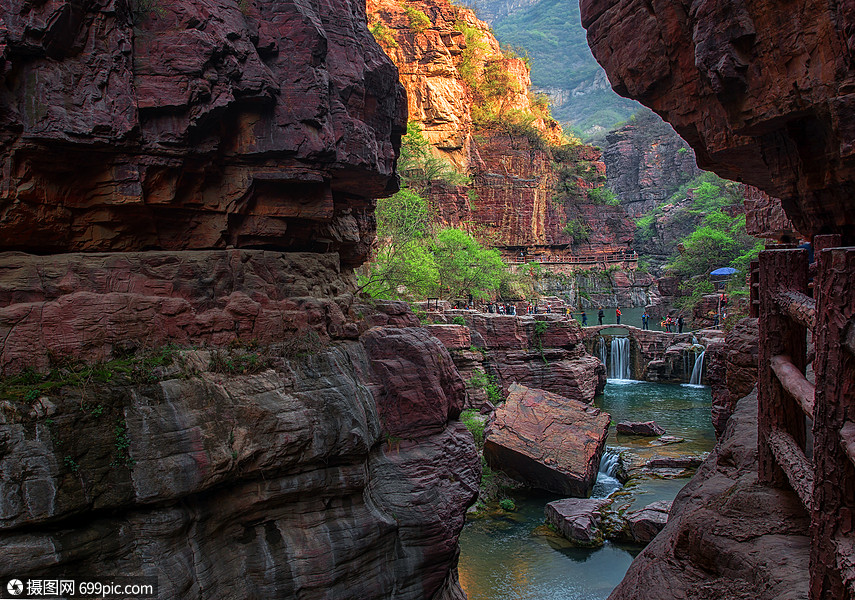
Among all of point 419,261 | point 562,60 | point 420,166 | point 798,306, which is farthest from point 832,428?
point 562,60

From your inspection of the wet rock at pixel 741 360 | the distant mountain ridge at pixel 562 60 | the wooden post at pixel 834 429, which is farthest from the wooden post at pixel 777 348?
the distant mountain ridge at pixel 562 60

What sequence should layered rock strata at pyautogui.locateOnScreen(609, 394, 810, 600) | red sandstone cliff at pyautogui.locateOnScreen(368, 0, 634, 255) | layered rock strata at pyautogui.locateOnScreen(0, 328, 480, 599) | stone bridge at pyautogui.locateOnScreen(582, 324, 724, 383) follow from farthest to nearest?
1. red sandstone cliff at pyautogui.locateOnScreen(368, 0, 634, 255)
2. stone bridge at pyautogui.locateOnScreen(582, 324, 724, 383)
3. layered rock strata at pyautogui.locateOnScreen(0, 328, 480, 599)
4. layered rock strata at pyautogui.locateOnScreen(609, 394, 810, 600)

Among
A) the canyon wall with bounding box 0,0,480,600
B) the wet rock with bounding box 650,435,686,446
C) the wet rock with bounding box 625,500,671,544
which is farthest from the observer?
the wet rock with bounding box 650,435,686,446

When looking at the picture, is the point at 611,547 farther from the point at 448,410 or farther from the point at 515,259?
the point at 515,259

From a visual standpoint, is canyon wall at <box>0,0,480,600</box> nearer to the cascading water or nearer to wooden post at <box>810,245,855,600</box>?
wooden post at <box>810,245,855,600</box>

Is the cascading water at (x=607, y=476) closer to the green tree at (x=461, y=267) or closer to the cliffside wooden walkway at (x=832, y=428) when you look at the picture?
the cliffside wooden walkway at (x=832, y=428)

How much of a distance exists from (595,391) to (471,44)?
34.8 m

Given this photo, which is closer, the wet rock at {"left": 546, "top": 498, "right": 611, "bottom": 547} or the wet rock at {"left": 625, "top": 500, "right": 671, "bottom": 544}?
the wet rock at {"left": 625, "top": 500, "right": 671, "bottom": 544}

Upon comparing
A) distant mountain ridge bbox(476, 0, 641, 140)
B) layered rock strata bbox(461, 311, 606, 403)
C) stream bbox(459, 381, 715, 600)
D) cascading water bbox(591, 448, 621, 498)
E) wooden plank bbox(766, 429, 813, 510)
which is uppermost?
distant mountain ridge bbox(476, 0, 641, 140)

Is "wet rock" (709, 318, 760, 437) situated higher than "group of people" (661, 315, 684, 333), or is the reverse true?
"wet rock" (709, 318, 760, 437)

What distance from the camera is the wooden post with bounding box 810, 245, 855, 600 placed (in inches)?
96.0

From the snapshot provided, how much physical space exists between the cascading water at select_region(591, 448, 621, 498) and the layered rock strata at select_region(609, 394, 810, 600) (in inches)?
428

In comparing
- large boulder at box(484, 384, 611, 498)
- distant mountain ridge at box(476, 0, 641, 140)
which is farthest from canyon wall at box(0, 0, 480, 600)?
distant mountain ridge at box(476, 0, 641, 140)

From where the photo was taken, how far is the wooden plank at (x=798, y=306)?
125 inches
